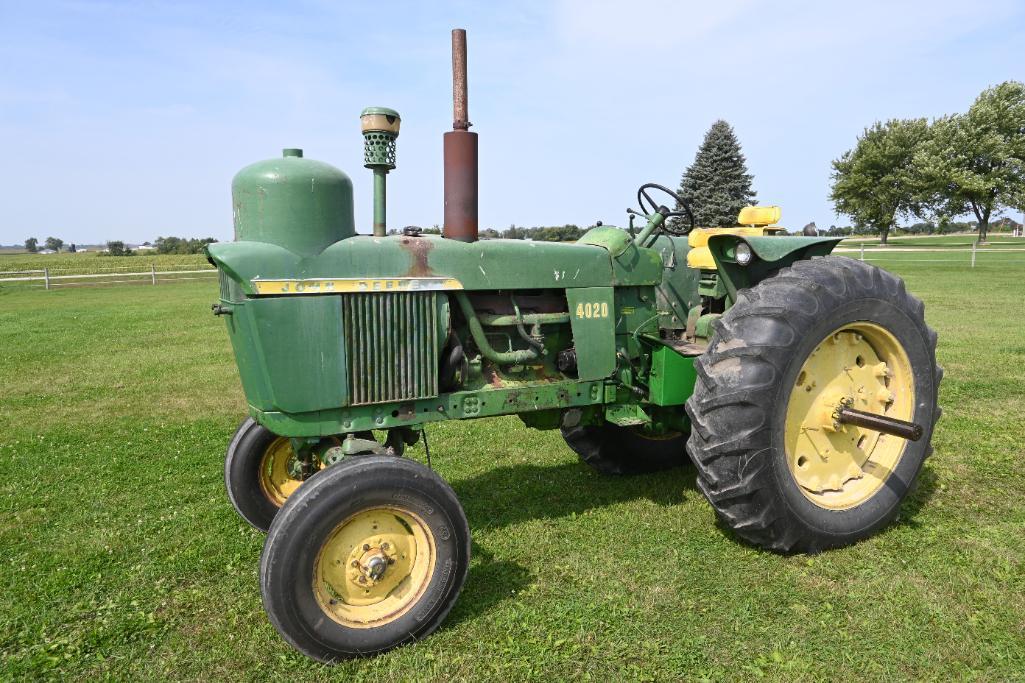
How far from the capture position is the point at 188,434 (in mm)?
6395

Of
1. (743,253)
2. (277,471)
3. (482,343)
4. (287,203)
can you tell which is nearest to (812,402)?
(743,253)

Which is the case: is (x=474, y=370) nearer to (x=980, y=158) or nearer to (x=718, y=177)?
(x=718, y=177)

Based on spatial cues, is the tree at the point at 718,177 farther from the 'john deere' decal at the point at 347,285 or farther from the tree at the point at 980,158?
the 'john deere' decal at the point at 347,285

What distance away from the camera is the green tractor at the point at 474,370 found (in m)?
3.02

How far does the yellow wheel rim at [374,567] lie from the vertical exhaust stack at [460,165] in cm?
148

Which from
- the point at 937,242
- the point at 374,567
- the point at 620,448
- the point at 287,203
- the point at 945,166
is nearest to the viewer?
the point at 374,567

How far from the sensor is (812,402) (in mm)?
3928

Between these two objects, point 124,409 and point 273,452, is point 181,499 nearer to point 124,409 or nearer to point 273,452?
point 273,452

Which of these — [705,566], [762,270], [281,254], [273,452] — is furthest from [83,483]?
[762,270]

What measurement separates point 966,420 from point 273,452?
5.76 meters

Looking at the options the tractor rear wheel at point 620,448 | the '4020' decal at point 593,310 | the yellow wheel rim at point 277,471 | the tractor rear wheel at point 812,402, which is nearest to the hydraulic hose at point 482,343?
the '4020' decal at point 593,310

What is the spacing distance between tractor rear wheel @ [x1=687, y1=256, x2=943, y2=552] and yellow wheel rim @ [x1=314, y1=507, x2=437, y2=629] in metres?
1.48

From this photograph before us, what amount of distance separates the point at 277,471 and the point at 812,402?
10.6 ft

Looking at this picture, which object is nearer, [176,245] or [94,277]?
[94,277]
